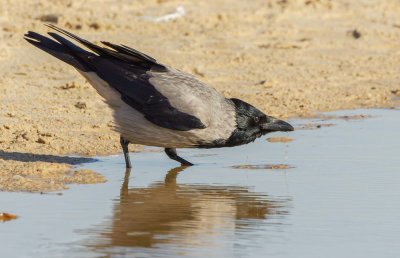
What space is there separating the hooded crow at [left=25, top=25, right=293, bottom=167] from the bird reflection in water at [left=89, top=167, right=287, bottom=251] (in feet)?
1.30

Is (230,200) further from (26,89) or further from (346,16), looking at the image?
(346,16)

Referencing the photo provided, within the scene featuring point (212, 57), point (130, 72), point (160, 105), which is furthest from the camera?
point (212, 57)

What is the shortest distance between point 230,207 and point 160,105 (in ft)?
4.72

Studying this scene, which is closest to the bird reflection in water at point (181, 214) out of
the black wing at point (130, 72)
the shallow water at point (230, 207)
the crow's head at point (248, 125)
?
the shallow water at point (230, 207)

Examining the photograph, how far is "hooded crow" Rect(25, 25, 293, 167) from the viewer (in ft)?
27.9

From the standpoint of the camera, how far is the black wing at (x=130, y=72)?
Answer: 8469mm

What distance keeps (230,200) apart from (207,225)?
89 cm

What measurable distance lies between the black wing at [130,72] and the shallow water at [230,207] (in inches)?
18.4

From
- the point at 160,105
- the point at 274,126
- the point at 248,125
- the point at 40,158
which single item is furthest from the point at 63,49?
the point at 274,126

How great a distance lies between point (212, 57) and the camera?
45.4 feet

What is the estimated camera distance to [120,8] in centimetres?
1498

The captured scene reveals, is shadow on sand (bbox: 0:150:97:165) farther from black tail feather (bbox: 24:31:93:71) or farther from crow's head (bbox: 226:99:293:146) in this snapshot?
crow's head (bbox: 226:99:293:146)

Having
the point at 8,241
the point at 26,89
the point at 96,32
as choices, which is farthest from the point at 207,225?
the point at 96,32

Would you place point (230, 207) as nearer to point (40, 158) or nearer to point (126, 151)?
point (126, 151)
